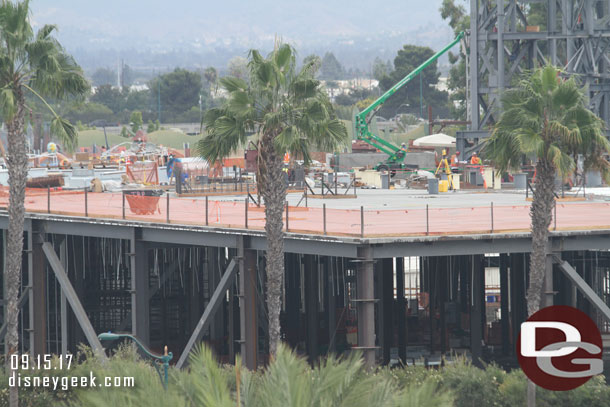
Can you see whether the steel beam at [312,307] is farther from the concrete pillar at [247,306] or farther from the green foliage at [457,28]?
the green foliage at [457,28]

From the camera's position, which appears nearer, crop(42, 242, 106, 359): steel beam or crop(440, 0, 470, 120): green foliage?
crop(42, 242, 106, 359): steel beam

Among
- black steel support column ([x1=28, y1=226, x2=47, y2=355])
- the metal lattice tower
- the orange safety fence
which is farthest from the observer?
the metal lattice tower

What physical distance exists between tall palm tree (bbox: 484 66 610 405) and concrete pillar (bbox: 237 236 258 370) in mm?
8946

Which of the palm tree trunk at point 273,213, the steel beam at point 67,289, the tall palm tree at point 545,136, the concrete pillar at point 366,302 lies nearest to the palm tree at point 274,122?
the palm tree trunk at point 273,213

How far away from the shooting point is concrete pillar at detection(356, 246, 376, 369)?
31.0 meters

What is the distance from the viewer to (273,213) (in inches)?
1119

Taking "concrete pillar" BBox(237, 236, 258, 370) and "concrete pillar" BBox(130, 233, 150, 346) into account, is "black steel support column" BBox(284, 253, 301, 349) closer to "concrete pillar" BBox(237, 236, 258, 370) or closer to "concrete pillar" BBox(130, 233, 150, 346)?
"concrete pillar" BBox(130, 233, 150, 346)

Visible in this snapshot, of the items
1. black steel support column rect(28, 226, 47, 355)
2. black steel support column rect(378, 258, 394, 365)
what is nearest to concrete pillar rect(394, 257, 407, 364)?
black steel support column rect(378, 258, 394, 365)

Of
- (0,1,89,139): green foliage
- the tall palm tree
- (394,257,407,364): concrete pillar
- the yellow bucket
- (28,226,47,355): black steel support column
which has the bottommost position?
(394,257,407,364): concrete pillar

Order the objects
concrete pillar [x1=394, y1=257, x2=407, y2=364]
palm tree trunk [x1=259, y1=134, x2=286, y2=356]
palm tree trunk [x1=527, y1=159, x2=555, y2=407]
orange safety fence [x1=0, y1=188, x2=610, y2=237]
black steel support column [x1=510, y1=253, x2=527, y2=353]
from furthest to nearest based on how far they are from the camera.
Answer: black steel support column [x1=510, y1=253, x2=527, y2=353] → concrete pillar [x1=394, y1=257, x2=407, y2=364] → orange safety fence [x1=0, y1=188, x2=610, y2=237] → palm tree trunk [x1=259, y1=134, x2=286, y2=356] → palm tree trunk [x1=527, y1=159, x2=555, y2=407]

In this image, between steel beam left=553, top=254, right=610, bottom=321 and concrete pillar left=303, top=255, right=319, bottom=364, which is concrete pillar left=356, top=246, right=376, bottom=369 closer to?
steel beam left=553, top=254, right=610, bottom=321

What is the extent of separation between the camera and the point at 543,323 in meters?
32.6

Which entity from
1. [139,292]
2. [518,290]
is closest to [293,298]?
[518,290]

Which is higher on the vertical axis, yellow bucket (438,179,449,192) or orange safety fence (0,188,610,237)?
yellow bucket (438,179,449,192)
